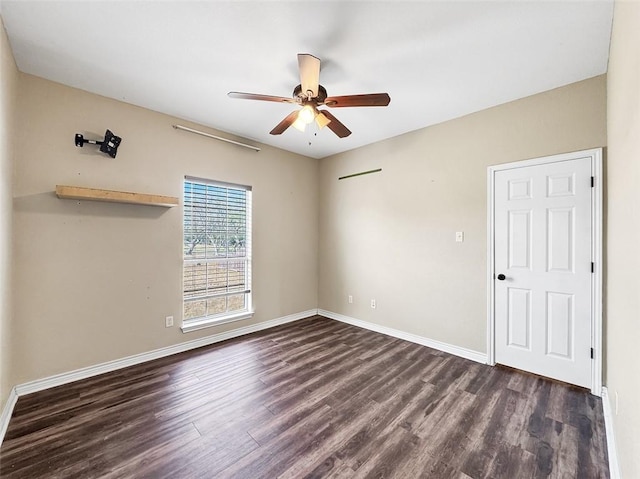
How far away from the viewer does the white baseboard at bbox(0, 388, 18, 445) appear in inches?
72.4

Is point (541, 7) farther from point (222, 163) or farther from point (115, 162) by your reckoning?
point (115, 162)

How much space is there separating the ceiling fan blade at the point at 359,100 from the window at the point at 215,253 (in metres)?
2.05

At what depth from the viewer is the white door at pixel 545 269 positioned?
2408mm

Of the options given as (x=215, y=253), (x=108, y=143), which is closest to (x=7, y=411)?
(x=215, y=253)

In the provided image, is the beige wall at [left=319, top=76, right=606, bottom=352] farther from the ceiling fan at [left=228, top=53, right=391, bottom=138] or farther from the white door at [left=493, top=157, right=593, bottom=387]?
the ceiling fan at [left=228, top=53, right=391, bottom=138]

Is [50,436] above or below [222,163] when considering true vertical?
below

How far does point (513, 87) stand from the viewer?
2527 mm

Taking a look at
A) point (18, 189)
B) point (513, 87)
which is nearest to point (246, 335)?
point (18, 189)

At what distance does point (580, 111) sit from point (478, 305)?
2.06 metres

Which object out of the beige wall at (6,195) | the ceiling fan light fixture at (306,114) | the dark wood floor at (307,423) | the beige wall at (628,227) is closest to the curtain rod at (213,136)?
the beige wall at (6,195)

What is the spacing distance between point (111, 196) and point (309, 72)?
2.16 meters

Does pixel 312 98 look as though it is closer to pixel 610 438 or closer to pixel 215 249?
pixel 215 249

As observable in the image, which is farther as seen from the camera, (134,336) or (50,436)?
(134,336)

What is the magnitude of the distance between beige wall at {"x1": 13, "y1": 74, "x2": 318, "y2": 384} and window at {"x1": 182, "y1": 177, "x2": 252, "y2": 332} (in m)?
0.14
